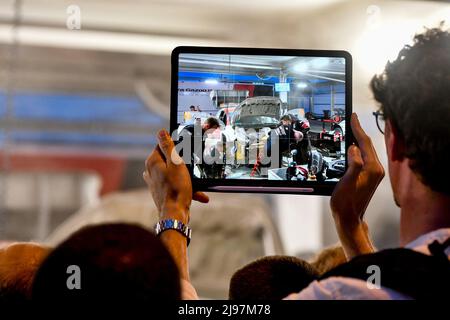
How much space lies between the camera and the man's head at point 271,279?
1.04 meters

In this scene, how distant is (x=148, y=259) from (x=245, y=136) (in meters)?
0.40

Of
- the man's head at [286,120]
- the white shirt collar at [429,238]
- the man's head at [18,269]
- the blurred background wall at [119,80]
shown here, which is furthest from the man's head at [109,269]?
the blurred background wall at [119,80]

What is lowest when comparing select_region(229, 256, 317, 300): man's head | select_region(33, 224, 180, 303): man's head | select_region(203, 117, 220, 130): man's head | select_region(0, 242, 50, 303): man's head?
select_region(229, 256, 317, 300): man's head

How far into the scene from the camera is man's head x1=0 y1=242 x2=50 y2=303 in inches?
34.7

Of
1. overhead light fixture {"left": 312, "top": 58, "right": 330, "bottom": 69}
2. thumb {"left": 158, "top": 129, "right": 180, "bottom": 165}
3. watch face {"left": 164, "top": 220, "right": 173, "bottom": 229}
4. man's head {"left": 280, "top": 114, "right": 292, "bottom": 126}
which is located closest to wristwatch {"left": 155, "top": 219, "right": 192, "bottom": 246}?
watch face {"left": 164, "top": 220, "right": 173, "bottom": 229}

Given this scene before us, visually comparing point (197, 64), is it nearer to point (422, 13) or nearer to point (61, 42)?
point (422, 13)

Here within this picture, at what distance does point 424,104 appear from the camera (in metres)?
0.80

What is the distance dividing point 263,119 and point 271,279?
262mm

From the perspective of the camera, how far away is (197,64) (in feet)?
3.39

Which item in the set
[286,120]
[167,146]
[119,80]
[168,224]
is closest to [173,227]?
[168,224]

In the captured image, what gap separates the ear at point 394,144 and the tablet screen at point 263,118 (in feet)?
0.58

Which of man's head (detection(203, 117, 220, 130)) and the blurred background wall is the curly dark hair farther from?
the blurred background wall

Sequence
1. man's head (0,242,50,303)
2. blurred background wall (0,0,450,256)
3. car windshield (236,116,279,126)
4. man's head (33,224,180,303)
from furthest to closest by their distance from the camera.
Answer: blurred background wall (0,0,450,256) < car windshield (236,116,279,126) < man's head (0,242,50,303) < man's head (33,224,180,303)
